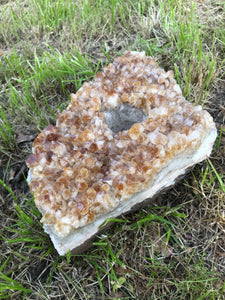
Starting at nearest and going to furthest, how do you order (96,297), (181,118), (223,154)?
(96,297)
(181,118)
(223,154)

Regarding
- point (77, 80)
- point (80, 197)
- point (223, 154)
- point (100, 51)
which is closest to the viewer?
point (80, 197)

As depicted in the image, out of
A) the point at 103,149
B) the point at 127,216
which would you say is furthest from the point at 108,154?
the point at 127,216

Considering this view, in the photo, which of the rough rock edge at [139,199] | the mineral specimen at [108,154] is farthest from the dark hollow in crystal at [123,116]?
the rough rock edge at [139,199]

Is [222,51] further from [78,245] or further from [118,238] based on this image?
[78,245]

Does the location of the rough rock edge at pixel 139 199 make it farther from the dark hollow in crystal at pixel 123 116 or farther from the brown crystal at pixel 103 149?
the dark hollow in crystal at pixel 123 116

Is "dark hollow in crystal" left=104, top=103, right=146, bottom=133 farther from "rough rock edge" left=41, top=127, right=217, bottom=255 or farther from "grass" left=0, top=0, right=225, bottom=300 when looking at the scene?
"grass" left=0, top=0, right=225, bottom=300

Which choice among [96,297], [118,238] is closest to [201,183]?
[118,238]
